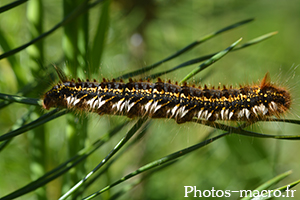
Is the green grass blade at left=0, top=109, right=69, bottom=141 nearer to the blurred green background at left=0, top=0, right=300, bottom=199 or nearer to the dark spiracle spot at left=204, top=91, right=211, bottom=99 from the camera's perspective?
the blurred green background at left=0, top=0, right=300, bottom=199

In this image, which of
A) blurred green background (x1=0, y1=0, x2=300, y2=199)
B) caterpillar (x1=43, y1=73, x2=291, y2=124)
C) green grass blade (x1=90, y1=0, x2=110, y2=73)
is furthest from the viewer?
blurred green background (x1=0, y1=0, x2=300, y2=199)

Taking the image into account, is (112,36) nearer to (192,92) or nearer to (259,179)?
(192,92)

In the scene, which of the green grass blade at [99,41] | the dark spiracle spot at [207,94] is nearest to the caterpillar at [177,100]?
the dark spiracle spot at [207,94]

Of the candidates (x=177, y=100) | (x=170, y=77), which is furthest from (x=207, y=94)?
(x=170, y=77)

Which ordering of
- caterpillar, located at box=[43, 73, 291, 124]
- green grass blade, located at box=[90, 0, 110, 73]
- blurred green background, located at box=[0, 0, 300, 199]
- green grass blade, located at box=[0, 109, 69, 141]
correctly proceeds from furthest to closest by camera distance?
blurred green background, located at box=[0, 0, 300, 199], green grass blade, located at box=[90, 0, 110, 73], caterpillar, located at box=[43, 73, 291, 124], green grass blade, located at box=[0, 109, 69, 141]

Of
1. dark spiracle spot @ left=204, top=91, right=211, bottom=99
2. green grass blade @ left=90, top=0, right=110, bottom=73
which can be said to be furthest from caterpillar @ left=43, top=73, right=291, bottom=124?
green grass blade @ left=90, top=0, right=110, bottom=73

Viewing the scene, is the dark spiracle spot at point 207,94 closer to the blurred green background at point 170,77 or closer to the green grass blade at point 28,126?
the blurred green background at point 170,77

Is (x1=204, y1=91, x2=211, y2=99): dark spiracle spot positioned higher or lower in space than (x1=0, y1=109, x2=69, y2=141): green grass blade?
higher
